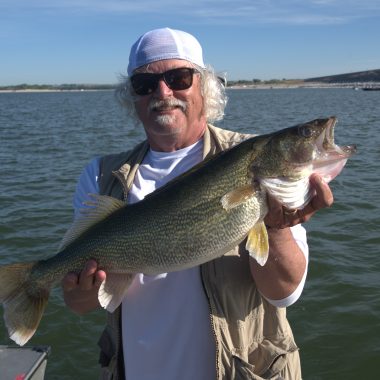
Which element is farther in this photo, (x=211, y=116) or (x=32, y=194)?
(x=32, y=194)

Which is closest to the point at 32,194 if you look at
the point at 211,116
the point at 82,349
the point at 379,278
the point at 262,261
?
the point at 82,349

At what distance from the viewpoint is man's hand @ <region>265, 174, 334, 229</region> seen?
296 centimetres

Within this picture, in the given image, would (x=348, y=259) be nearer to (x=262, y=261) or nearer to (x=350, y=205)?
(x=350, y=205)

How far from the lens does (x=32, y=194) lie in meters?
14.6

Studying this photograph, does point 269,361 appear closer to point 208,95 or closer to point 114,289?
point 114,289

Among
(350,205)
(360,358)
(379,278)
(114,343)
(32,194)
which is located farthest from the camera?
(32,194)

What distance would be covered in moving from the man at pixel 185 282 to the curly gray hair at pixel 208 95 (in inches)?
1.0

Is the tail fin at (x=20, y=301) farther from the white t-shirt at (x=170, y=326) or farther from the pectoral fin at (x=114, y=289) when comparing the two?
the white t-shirt at (x=170, y=326)

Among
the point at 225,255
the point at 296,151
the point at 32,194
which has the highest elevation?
the point at 296,151

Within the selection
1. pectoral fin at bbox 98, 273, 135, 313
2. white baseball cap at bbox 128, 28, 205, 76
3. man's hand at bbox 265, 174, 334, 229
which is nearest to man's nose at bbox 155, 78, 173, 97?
white baseball cap at bbox 128, 28, 205, 76

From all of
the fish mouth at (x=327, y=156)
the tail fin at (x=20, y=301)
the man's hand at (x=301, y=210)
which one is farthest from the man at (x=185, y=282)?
the tail fin at (x=20, y=301)

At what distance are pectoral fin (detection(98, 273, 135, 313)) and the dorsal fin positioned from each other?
1.29ft

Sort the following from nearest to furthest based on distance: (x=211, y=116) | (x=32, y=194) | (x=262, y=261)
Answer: (x=262, y=261) → (x=211, y=116) → (x=32, y=194)

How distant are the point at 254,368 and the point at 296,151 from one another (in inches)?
57.8
